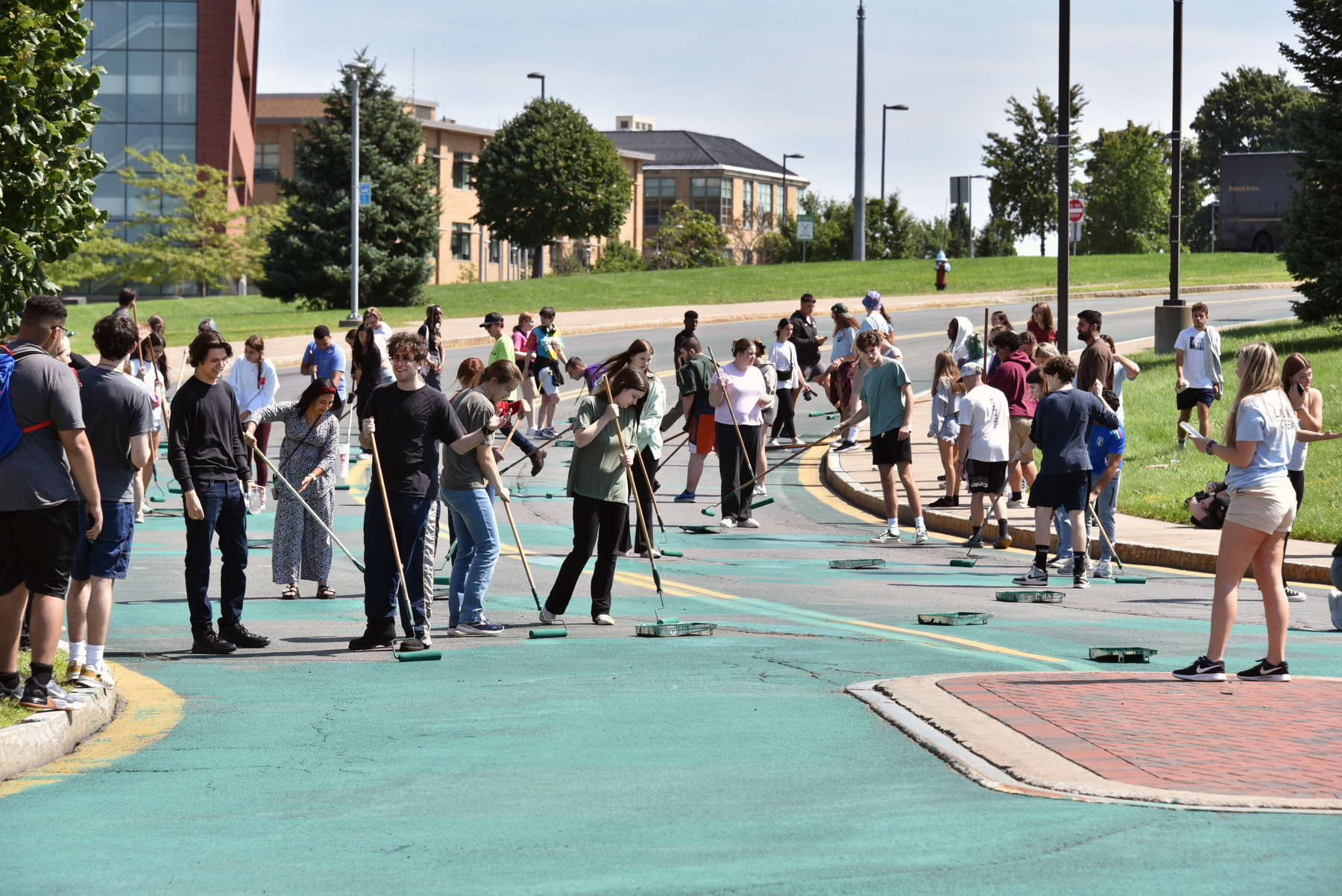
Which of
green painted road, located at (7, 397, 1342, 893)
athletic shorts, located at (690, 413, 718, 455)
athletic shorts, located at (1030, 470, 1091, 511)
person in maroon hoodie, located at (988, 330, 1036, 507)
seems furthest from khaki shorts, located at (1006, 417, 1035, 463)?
green painted road, located at (7, 397, 1342, 893)

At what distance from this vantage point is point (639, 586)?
12250 millimetres

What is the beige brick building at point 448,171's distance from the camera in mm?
83688

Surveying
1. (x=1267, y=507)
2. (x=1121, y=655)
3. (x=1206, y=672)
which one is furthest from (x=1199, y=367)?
(x=1206, y=672)

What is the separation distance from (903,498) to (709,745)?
10901mm

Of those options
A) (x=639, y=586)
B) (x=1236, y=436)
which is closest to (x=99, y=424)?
(x=639, y=586)

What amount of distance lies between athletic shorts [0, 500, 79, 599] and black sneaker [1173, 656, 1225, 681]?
5714 mm

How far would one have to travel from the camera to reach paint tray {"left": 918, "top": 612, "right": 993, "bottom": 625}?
10.4 meters

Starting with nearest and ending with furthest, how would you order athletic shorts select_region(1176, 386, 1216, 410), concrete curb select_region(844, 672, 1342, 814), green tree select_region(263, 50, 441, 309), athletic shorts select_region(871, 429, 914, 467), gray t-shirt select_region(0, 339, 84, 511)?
concrete curb select_region(844, 672, 1342, 814) → gray t-shirt select_region(0, 339, 84, 511) → athletic shorts select_region(871, 429, 914, 467) → athletic shorts select_region(1176, 386, 1216, 410) → green tree select_region(263, 50, 441, 309)

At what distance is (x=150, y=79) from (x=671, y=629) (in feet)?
197

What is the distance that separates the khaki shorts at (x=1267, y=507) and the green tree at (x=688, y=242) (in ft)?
251

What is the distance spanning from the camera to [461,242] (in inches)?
3462

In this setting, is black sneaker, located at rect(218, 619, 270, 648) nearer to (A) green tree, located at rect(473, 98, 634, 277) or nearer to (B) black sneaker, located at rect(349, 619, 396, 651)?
(B) black sneaker, located at rect(349, 619, 396, 651)

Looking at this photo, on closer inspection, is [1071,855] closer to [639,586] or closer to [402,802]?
[402,802]

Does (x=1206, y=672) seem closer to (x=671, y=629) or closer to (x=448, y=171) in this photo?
(x=671, y=629)
